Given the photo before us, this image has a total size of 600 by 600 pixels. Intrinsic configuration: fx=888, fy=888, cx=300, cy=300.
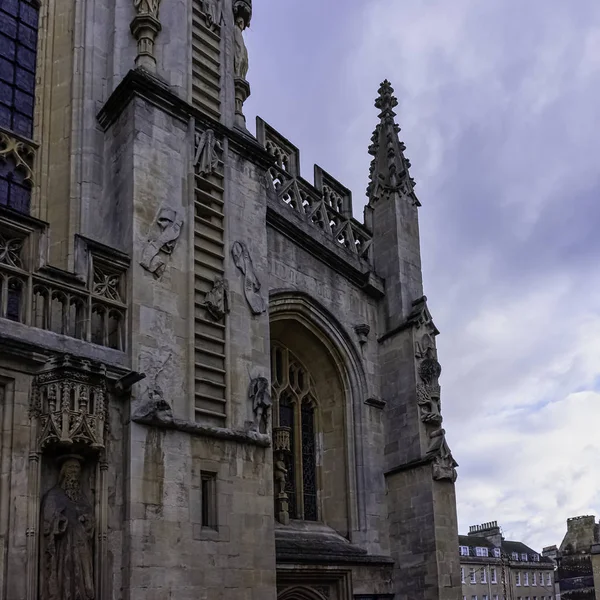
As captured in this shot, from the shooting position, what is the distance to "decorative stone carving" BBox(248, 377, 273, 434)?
40.6 feet

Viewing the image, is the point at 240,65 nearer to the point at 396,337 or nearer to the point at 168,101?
the point at 168,101

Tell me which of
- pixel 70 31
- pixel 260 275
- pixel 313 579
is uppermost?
pixel 70 31

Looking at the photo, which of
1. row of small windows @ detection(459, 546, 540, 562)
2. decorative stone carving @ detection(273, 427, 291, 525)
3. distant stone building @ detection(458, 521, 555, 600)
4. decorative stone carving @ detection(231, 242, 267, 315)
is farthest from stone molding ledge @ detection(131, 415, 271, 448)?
row of small windows @ detection(459, 546, 540, 562)

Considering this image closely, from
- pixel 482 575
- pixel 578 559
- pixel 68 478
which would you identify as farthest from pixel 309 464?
pixel 578 559

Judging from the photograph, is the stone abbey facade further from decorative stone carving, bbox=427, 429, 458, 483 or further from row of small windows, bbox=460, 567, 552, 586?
row of small windows, bbox=460, 567, 552, 586

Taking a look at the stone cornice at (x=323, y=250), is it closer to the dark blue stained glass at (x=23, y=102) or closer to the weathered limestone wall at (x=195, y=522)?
the dark blue stained glass at (x=23, y=102)

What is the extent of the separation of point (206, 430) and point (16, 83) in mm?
6098

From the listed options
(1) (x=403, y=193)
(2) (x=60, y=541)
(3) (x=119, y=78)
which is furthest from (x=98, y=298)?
(1) (x=403, y=193)

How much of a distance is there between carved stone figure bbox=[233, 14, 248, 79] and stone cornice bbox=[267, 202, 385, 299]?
7.44 feet

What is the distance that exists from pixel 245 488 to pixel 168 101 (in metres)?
5.57

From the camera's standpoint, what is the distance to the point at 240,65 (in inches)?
589

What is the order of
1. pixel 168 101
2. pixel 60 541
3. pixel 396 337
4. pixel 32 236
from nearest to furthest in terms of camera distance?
pixel 60 541, pixel 32 236, pixel 168 101, pixel 396 337

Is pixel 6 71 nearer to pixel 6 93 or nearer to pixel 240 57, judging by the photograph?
pixel 6 93

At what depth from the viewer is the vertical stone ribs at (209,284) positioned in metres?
12.0
